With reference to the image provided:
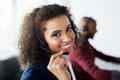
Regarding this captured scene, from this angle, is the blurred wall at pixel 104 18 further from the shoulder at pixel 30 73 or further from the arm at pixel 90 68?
the shoulder at pixel 30 73

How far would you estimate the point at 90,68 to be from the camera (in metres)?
1.07

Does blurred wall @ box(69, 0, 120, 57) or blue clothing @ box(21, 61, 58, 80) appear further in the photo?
blurred wall @ box(69, 0, 120, 57)

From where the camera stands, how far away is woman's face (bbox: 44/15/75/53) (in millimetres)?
725

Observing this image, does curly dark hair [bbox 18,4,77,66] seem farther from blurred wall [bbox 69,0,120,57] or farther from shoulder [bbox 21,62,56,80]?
blurred wall [bbox 69,0,120,57]

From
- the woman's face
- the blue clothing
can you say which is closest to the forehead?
the woman's face

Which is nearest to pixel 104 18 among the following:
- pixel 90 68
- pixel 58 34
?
pixel 90 68

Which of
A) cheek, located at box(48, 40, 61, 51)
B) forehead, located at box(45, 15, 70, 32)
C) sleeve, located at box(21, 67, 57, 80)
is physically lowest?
sleeve, located at box(21, 67, 57, 80)

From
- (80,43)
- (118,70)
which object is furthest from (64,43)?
(118,70)

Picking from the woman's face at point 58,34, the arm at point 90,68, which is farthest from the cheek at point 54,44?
the arm at point 90,68

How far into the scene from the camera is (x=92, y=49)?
1.09m

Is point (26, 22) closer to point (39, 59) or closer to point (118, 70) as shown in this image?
point (39, 59)

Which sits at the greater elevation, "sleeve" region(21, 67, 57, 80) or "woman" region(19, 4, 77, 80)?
"woman" region(19, 4, 77, 80)

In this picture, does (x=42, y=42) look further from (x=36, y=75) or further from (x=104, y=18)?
(x=104, y=18)

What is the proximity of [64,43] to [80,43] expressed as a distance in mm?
324
